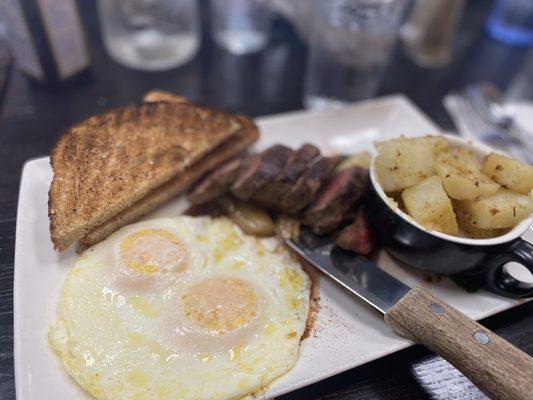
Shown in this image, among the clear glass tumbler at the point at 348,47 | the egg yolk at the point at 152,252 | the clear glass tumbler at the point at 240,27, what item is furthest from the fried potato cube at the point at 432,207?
the clear glass tumbler at the point at 240,27

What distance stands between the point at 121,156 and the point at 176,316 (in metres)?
0.63

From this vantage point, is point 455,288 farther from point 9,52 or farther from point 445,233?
point 9,52

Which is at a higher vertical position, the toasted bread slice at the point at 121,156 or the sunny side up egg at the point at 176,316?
the toasted bread slice at the point at 121,156

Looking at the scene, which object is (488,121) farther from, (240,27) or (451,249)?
(240,27)

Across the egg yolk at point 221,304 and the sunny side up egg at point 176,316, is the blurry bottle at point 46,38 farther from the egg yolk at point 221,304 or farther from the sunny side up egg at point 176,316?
the egg yolk at point 221,304

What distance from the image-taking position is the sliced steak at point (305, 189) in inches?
65.3

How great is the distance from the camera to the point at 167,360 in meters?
1.31

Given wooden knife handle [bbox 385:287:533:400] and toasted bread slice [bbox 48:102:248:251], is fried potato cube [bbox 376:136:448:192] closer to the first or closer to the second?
wooden knife handle [bbox 385:287:533:400]

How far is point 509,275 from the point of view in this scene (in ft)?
5.05

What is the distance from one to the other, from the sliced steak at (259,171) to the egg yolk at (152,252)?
30cm

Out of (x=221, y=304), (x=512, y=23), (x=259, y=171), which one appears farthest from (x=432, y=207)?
(x=512, y=23)

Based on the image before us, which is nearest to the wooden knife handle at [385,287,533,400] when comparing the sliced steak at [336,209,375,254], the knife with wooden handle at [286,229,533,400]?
the knife with wooden handle at [286,229,533,400]

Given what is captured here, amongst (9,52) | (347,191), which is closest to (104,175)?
(347,191)

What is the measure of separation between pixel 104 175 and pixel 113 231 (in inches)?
8.0
